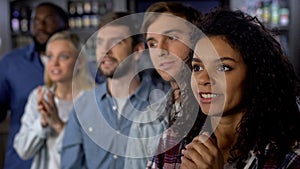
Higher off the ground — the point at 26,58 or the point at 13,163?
the point at 26,58

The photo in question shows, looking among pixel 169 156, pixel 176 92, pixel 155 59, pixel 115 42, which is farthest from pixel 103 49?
pixel 169 156

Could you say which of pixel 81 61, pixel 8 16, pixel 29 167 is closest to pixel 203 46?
pixel 81 61

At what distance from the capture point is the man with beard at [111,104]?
5.29ft

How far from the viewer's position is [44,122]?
1.99 meters

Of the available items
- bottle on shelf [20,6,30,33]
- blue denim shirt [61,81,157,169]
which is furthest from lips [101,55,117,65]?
bottle on shelf [20,6,30,33]

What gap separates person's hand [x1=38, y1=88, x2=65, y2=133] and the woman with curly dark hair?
972 mm

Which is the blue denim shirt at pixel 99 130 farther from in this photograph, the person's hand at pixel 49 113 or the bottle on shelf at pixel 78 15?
the bottle on shelf at pixel 78 15

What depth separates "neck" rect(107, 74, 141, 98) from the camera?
1.69 metres

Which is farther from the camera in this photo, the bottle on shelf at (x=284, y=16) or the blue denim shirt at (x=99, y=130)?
the bottle on shelf at (x=284, y=16)

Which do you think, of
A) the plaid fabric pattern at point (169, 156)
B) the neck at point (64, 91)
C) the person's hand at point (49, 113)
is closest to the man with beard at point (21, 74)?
the neck at point (64, 91)

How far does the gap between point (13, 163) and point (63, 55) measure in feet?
1.85

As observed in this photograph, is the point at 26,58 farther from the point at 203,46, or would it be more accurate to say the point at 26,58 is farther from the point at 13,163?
the point at 203,46

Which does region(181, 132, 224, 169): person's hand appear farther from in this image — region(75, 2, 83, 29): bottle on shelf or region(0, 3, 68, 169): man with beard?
region(75, 2, 83, 29): bottle on shelf

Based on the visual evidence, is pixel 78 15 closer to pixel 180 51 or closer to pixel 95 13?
pixel 95 13
